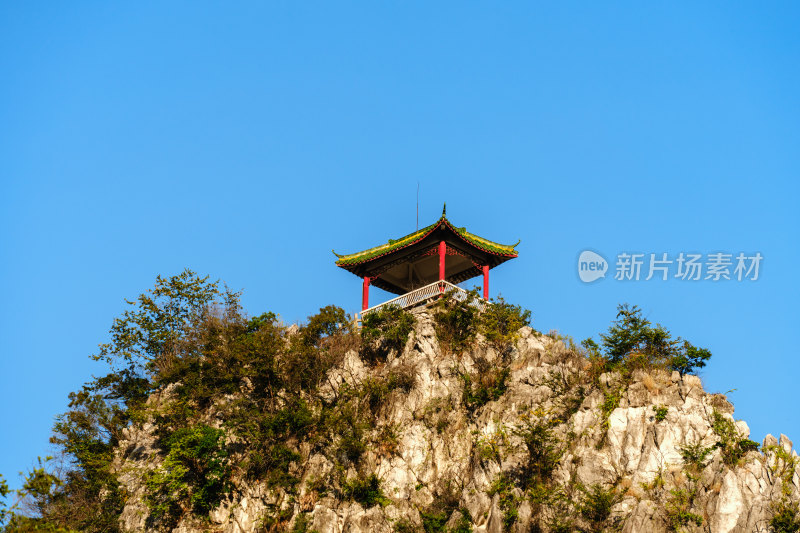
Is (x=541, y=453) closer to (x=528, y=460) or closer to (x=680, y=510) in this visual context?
(x=528, y=460)

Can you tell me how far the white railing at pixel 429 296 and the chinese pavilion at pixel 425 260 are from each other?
4cm

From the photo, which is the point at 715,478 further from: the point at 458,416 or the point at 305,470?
the point at 305,470

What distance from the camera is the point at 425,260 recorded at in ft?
138

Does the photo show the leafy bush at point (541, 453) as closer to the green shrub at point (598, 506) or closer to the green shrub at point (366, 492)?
the green shrub at point (598, 506)

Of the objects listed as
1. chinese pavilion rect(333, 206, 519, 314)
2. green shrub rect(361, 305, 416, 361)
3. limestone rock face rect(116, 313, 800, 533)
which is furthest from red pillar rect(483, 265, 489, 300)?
limestone rock face rect(116, 313, 800, 533)

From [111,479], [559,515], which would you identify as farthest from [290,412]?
[559,515]

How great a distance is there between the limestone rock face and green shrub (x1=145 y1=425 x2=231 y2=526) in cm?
51

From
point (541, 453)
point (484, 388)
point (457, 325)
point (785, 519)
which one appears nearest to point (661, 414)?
point (541, 453)

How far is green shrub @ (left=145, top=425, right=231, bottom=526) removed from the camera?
102 ft

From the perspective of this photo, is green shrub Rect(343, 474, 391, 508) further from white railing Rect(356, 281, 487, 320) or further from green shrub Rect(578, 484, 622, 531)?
white railing Rect(356, 281, 487, 320)

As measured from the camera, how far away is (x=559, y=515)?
2864 centimetres

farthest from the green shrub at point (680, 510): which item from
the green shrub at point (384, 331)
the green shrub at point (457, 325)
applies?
the green shrub at point (384, 331)

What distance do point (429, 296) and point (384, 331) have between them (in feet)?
9.24

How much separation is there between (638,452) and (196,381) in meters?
15.4
